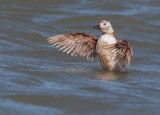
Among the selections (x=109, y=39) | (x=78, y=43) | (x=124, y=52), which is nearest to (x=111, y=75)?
(x=124, y=52)

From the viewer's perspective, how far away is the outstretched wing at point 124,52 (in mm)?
9500

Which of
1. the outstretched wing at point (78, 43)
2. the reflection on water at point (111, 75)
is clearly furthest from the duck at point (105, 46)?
the reflection on water at point (111, 75)

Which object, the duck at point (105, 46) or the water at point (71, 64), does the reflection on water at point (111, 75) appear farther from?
the duck at point (105, 46)

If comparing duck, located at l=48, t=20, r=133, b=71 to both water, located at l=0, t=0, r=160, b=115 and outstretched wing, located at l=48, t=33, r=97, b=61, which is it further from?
water, located at l=0, t=0, r=160, b=115

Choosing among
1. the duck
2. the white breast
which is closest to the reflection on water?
the duck

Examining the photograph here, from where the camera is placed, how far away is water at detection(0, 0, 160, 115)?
7.46m

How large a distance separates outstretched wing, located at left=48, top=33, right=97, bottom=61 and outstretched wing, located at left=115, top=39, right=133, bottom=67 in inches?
30.9

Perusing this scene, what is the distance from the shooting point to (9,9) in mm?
15219

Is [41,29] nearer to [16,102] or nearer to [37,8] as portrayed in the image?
[37,8]

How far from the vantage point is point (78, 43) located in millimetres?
10453

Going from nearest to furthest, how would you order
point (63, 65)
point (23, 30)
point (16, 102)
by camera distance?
point (16, 102)
point (63, 65)
point (23, 30)

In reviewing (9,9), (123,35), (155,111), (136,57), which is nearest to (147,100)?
(155,111)

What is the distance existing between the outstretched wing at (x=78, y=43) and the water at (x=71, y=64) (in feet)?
0.83

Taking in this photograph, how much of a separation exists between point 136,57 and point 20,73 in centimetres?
334
